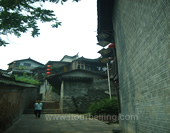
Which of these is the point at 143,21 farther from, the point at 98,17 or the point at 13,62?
the point at 13,62

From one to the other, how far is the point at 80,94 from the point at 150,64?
1131 centimetres

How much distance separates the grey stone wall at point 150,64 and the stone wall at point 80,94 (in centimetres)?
944

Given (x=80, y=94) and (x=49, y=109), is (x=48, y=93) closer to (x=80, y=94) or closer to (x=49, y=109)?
(x=49, y=109)

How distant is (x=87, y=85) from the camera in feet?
46.4

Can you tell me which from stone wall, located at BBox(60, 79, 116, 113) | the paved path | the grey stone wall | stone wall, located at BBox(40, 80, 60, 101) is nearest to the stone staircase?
stone wall, located at BBox(60, 79, 116, 113)

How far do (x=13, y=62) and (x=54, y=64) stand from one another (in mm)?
14356

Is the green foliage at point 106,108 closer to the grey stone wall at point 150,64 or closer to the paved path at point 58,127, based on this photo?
the paved path at point 58,127

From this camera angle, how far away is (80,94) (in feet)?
45.0

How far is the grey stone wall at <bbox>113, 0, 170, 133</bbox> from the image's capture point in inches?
94.5

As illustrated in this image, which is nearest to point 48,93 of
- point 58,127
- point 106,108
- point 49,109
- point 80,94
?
point 49,109

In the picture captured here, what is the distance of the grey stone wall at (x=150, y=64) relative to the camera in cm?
240

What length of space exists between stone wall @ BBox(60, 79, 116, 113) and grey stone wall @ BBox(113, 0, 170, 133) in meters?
9.44

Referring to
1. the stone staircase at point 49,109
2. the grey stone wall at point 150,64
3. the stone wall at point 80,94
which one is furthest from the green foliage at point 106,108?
the stone staircase at point 49,109

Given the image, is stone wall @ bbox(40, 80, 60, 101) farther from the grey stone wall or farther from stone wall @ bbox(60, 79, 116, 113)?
the grey stone wall
